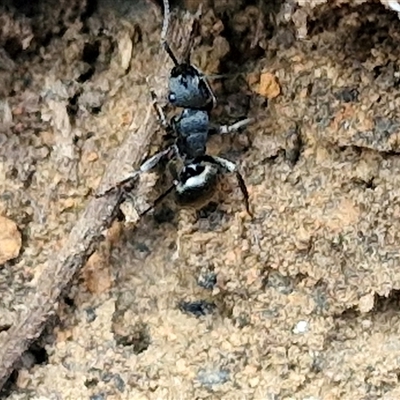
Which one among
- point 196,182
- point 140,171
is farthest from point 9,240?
point 196,182

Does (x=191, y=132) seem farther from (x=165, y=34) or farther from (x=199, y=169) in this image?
(x=165, y=34)

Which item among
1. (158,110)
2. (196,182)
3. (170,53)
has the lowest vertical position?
(196,182)

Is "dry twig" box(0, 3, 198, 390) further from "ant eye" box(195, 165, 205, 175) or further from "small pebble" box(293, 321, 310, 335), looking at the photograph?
"small pebble" box(293, 321, 310, 335)

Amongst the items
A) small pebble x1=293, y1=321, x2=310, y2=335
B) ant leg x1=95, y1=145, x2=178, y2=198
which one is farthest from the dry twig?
small pebble x1=293, y1=321, x2=310, y2=335

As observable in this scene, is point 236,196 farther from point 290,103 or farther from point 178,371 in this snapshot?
point 178,371

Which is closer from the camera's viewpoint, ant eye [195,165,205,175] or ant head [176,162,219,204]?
ant head [176,162,219,204]

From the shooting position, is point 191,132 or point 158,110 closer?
point 158,110

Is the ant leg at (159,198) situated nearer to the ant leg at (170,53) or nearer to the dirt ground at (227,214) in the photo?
the dirt ground at (227,214)

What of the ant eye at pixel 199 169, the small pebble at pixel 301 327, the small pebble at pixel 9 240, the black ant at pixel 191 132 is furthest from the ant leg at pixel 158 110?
the small pebble at pixel 301 327
